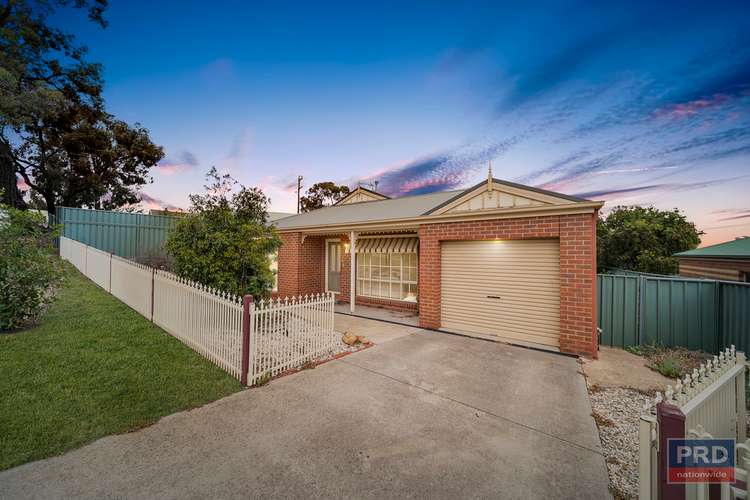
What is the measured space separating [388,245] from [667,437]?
32.0 ft

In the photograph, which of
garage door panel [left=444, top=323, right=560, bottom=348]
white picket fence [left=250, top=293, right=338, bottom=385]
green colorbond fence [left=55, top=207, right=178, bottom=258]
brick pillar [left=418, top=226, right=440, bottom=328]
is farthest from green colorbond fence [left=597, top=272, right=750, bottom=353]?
green colorbond fence [left=55, top=207, right=178, bottom=258]

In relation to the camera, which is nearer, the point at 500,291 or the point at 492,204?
the point at 492,204

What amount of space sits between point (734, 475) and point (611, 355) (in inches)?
246

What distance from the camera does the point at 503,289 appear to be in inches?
305

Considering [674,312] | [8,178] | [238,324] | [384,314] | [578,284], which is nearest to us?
[238,324]

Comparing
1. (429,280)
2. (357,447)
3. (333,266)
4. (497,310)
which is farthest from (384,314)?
(357,447)

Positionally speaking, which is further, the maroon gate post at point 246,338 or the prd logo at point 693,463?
the maroon gate post at point 246,338

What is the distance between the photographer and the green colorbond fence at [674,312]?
639cm

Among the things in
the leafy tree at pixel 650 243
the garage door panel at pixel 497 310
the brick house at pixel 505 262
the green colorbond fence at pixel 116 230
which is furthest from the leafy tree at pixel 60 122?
the leafy tree at pixel 650 243

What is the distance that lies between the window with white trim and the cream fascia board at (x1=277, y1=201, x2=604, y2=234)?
81.2 inches

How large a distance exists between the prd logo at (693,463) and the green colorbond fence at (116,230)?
60.1ft

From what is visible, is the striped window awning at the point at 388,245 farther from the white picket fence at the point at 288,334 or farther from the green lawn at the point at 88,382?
the green lawn at the point at 88,382

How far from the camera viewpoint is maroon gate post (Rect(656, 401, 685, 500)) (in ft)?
6.01

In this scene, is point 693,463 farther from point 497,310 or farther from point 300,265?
point 300,265
